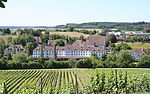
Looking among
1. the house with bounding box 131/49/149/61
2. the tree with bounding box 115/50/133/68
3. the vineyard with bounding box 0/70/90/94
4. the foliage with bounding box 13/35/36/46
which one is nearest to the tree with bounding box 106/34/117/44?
the house with bounding box 131/49/149/61

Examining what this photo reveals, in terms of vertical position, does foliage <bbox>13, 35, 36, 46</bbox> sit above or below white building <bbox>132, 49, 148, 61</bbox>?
above

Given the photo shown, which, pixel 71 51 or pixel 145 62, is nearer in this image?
pixel 145 62

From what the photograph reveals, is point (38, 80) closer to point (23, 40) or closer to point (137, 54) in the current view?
point (137, 54)

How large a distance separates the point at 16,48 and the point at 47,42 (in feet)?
53.6

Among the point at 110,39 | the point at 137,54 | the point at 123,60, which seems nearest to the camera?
the point at 123,60

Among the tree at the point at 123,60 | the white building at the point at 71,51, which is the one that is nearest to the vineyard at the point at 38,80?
the tree at the point at 123,60

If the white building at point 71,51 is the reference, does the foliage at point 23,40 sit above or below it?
above

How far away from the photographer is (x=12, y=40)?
250 feet

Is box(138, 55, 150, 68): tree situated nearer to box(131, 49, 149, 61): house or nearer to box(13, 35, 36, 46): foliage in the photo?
box(131, 49, 149, 61): house

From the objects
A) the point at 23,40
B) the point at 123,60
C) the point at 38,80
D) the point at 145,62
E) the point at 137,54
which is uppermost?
the point at 38,80

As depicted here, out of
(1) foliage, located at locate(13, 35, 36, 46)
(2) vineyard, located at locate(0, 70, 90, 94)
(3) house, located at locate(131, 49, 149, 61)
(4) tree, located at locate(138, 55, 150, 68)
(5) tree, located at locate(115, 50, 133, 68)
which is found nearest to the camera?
(2) vineyard, located at locate(0, 70, 90, 94)

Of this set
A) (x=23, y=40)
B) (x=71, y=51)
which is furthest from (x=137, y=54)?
(x=23, y=40)

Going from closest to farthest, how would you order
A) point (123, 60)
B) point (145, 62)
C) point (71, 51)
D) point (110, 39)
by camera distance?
point (145, 62), point (123, 60), point (71, 51), point (110, 39)

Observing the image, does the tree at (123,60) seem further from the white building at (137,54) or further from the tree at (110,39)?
the tree at (110,39)
